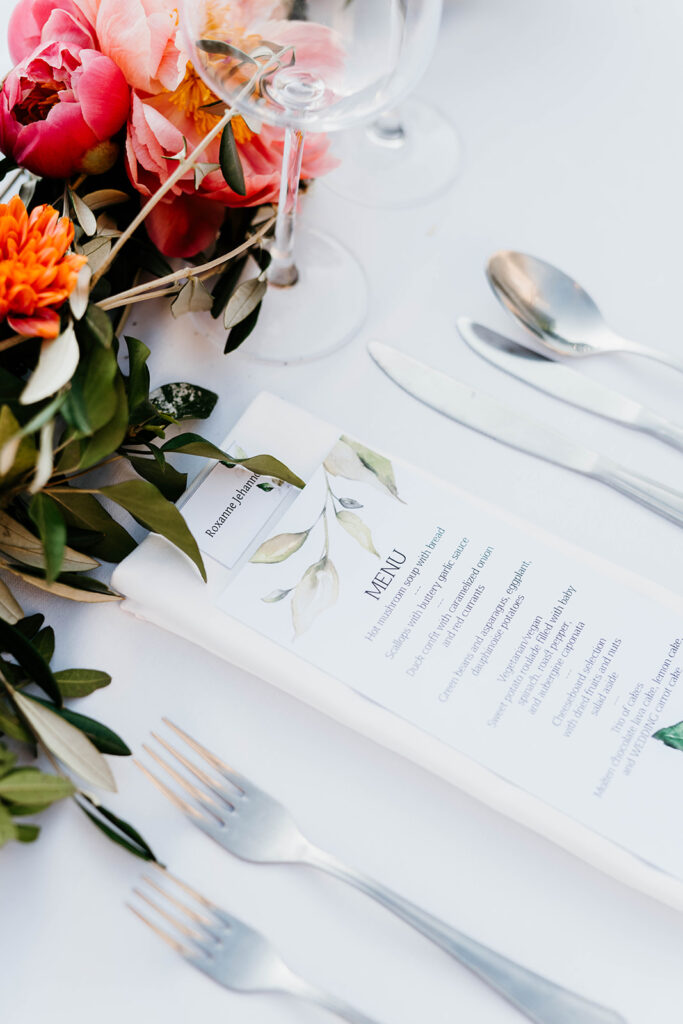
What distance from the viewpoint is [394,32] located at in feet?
1.51

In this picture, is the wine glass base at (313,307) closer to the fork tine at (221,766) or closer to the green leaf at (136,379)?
the green leaf at (136,379)

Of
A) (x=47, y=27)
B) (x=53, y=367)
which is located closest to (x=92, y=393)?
A: (x=53, y=367)

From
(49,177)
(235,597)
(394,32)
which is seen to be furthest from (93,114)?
(235,597)

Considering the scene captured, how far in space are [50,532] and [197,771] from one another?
5.2 inches

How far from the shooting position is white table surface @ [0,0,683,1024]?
1.27 feet

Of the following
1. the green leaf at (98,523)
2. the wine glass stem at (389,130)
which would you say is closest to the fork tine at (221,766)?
the green leaf at (98,523)

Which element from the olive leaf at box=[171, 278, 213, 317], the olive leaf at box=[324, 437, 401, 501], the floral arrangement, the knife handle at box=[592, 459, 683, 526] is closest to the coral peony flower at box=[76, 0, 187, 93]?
the floral arrangement

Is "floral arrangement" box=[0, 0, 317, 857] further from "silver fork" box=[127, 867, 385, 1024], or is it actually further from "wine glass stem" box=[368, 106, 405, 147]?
"wine glass stem" box=[368, 106, 405, 147]

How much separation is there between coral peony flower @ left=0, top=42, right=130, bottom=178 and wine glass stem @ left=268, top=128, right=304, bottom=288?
0.09m

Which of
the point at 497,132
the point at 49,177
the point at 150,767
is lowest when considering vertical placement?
the point at 150,767

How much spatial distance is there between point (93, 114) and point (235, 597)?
0.87 feet

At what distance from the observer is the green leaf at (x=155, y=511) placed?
0.43 m

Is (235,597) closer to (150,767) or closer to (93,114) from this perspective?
(150,767)

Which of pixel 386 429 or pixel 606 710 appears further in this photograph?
pixel 386 429
